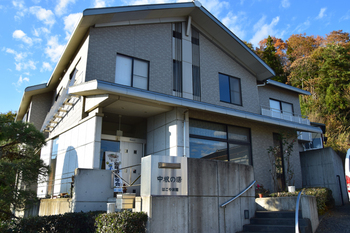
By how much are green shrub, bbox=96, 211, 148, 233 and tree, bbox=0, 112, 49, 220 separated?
16.7ft

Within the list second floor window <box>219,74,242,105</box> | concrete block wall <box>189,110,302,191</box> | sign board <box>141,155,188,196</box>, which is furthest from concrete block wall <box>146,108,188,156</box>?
sign board <box>141,155,188,196</box>

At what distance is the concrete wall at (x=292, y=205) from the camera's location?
319 inches

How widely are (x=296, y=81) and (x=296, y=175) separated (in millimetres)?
23632

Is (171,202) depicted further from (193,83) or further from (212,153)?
(193,83)

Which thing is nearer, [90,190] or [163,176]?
[163,176]

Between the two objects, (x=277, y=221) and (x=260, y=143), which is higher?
(x=260, y=143)

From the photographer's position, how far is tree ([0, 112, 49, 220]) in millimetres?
10648

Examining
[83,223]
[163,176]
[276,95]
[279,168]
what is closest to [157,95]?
[163,176]

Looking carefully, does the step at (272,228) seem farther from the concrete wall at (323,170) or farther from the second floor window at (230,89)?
the concrete wall at (323,170)

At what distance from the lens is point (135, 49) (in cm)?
1338

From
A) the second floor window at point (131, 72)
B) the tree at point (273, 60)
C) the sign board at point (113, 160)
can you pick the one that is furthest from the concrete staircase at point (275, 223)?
the tree at point (273, 60)

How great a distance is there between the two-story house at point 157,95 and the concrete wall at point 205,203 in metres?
3.60

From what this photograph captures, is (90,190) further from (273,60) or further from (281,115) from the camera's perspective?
(273,60)

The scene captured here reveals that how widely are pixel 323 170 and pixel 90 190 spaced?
13.7m
